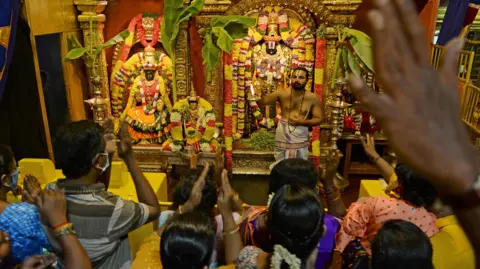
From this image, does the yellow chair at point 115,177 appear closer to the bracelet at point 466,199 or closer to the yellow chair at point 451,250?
the yellow chair at point 451,250

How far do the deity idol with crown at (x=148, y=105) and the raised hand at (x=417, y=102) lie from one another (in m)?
5.52

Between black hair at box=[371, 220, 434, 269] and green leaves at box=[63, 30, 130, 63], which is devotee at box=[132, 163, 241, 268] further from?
green leaves at box=[63, 30, 130, 63]

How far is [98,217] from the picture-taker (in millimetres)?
1898

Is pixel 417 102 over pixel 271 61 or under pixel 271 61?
over

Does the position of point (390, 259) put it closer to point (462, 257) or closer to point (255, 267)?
point (255, 267)

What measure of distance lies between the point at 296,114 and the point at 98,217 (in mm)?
3572

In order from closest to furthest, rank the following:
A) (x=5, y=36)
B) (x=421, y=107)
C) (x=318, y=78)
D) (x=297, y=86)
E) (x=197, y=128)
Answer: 1. (x=421, y=107)
2. (x=5, y=36)
3. (x=297, y=86)
4. (x=197, y=128)
5. (x=318, y=78)

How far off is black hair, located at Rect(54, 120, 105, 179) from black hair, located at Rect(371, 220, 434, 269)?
1337 millimetres

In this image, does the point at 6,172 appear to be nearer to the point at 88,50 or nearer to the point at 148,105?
the point at 88,50

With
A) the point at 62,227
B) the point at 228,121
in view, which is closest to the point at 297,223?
the point at 62,227

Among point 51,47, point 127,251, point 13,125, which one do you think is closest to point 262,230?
point 127,251

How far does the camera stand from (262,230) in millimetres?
2258

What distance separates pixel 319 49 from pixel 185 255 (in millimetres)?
4841

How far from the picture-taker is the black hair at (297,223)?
66.5 inches
